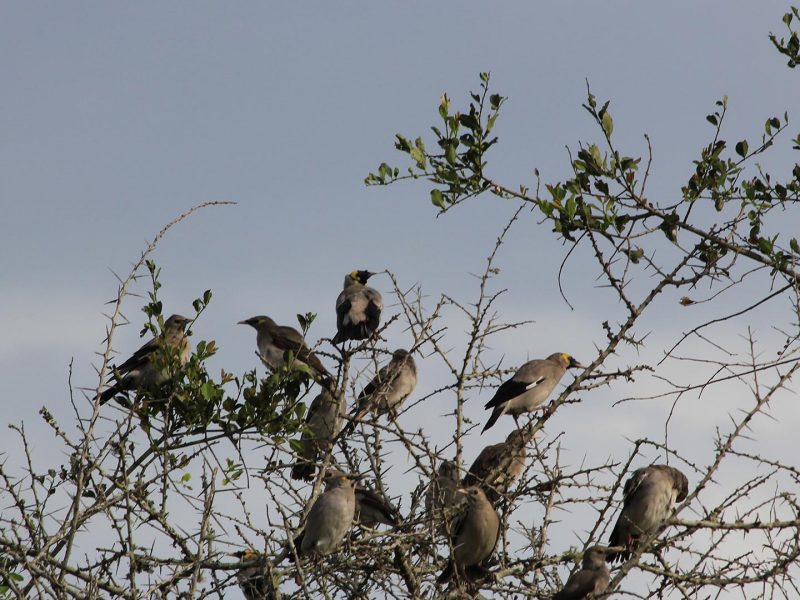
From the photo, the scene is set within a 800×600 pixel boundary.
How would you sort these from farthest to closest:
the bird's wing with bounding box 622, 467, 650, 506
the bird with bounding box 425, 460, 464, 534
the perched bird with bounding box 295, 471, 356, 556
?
1. the bird's wing with bounding box 622, 467, 650, 506
2. the perched bird with bounding box 295, 471, 356, 556
3. the bird with bounding box 425, 460, 464, 534

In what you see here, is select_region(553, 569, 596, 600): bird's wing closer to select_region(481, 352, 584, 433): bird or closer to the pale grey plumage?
the pale grey plumage

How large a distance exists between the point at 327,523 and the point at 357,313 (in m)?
3.65

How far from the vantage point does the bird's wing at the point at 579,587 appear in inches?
235

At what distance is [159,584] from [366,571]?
1.51 metres

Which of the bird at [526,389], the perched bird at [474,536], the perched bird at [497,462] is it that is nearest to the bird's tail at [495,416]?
the bird at [526,389]

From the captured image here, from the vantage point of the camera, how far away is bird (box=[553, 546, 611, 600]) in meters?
5.97

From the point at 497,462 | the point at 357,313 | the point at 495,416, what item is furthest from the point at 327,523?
the point at 357,313

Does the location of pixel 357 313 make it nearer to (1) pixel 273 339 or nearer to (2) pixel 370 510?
(1) pixel 273 339

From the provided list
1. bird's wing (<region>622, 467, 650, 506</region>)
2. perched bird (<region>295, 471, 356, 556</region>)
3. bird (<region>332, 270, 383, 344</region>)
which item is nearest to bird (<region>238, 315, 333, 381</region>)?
bird (<region>332, 270, 383, 344</region>)

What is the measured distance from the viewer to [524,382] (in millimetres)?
9984

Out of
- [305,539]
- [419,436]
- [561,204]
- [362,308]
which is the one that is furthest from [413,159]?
[362,308]

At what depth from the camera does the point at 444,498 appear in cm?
→ 671

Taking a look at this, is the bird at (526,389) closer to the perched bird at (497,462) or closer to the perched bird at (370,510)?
the perched bird at (497,462)

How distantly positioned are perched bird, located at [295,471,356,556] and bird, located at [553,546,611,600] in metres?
1.38
